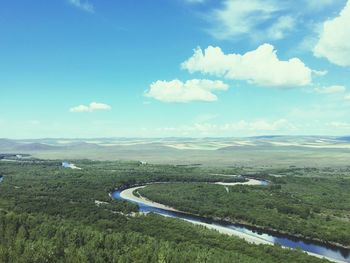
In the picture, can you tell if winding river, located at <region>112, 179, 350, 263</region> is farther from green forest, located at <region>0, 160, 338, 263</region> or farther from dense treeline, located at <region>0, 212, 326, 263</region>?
dense treeline, located at <region>0, 212, 326, 263</region>

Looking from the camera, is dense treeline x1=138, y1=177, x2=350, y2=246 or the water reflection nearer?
the water reflection

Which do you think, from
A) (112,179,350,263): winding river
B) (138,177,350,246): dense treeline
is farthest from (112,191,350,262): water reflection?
(138,177,350,246): dense treeline

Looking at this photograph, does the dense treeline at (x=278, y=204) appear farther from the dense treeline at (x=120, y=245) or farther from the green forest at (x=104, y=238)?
the dense treeline at (x=120, y=245)

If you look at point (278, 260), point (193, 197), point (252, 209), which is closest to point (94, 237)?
point (278, 260)

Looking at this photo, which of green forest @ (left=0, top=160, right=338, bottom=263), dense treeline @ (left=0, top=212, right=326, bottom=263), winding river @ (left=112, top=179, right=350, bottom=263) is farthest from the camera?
winding river @ (left=112, top=179, right=350, bottom=263)

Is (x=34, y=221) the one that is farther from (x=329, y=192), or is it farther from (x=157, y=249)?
(x=329, y=192)

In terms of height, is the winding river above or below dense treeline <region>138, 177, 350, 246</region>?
below

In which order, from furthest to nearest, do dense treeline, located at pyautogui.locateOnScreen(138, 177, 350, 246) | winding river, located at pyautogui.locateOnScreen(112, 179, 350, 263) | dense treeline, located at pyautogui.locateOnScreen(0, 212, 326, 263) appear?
dense treeline, located at pyautogui.locateOnScreen(138, 177, 350, 246) < winding river, located at pyautogui.locateOnScreen(112, 179, 350, 263) < dense treeline, located at pyautogui.locateOnScreen(0, 212, 326, 263)

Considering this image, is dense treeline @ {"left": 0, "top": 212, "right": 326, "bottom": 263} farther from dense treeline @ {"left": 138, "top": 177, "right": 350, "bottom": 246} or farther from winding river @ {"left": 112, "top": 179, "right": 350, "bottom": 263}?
dense treeline @ {"left": 138, "top": 177, "right": 350, "bottom": 246}

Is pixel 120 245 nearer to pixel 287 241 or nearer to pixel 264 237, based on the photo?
pixel 264 237
